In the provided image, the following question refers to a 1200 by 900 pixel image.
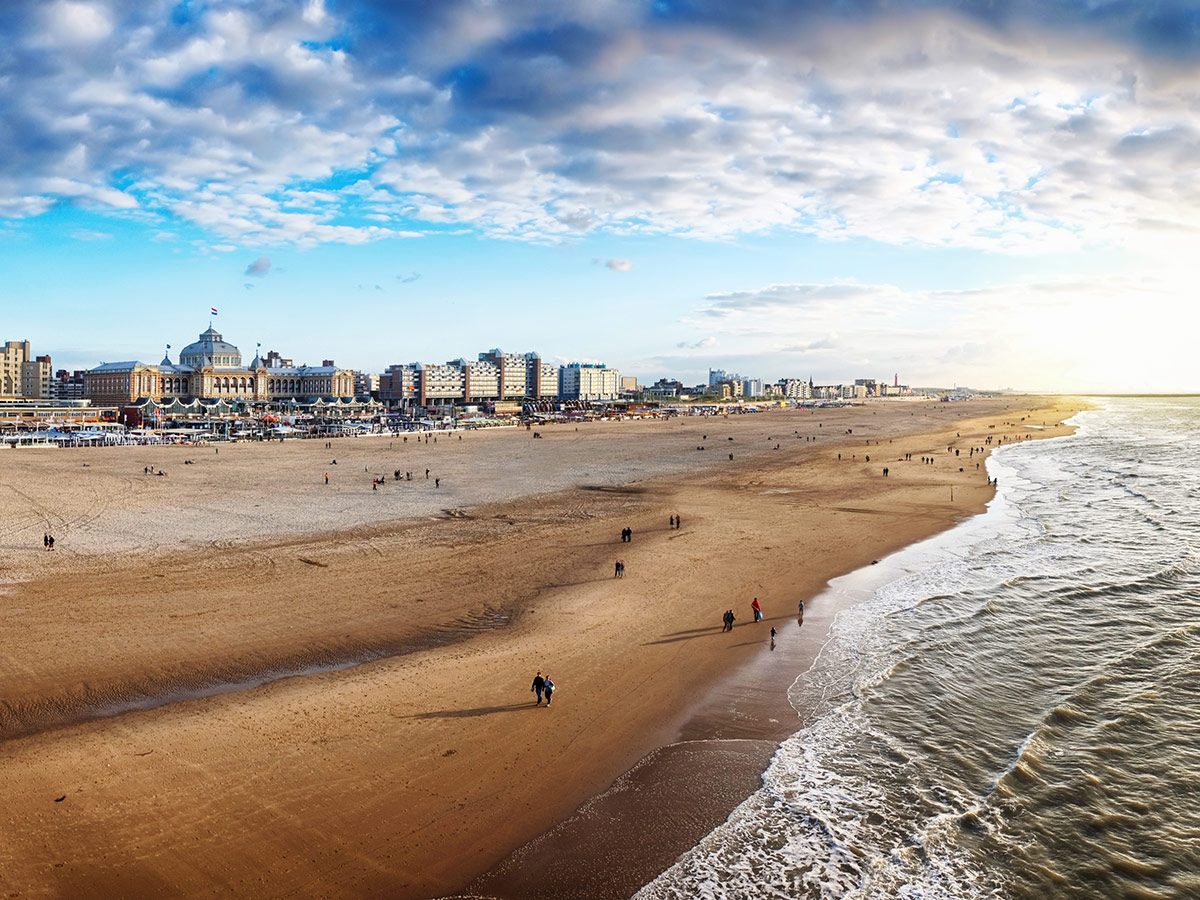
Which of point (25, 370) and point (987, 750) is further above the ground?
point (25, 370)

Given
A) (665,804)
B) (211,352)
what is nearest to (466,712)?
(665,804)

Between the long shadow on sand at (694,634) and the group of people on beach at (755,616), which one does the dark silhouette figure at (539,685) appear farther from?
the group of people on beach at (755,616)

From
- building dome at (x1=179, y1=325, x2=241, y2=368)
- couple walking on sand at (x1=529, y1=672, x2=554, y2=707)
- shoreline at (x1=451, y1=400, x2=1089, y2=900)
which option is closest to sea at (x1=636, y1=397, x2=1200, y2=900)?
shoreline at (x1=451, y1=400, x2=1089, y2=900)

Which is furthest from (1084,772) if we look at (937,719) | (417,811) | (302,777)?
(302,777)

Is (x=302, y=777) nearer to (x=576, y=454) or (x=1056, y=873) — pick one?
(x=1056, y=873)

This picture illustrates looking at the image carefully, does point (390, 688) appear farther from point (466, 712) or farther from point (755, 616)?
point (755, 616)

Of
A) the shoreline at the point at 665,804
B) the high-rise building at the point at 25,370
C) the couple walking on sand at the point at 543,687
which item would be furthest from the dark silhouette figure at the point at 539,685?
the high-rise building at the point at 25,370

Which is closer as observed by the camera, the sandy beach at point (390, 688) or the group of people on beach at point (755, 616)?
the sandy beach at point (390, 688)
